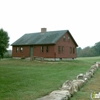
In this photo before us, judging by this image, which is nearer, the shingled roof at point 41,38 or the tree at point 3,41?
the shingled roof at point 41,38

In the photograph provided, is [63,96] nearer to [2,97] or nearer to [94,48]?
[2,97]

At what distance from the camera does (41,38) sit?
137ft

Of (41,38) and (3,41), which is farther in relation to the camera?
(3,41)

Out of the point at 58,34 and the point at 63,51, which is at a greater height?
the point at 58,34

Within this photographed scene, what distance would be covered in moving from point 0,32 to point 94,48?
6404cm

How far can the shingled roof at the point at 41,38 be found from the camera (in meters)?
38.8

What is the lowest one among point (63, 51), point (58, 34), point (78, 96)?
point (78, 96)

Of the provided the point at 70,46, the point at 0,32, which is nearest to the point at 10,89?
the point at 70,46

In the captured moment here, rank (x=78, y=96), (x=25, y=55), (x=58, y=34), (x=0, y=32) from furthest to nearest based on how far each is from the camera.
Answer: (x=0, y=32)
(x=25, y=55)
(x=58, y=34)
(x=78, y=96)

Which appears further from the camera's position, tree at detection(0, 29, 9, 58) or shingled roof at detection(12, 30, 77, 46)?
tree at detection(0, 29, 9, 58)

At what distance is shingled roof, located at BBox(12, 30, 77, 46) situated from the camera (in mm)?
38812

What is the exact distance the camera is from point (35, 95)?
8500 mm

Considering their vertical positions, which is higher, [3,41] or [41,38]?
[41,38]

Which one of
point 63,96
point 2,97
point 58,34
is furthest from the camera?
point 58,34
